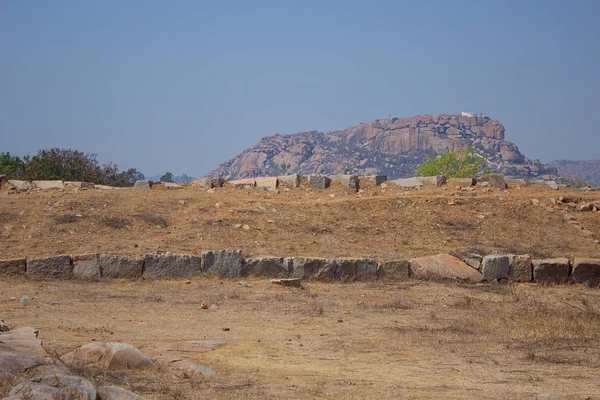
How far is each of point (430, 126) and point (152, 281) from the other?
16434cm

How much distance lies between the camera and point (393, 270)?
42.1 ft

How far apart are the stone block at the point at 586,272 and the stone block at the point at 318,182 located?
7.21 m

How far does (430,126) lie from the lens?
171250 millimetres

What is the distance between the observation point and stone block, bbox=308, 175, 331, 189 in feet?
60.2

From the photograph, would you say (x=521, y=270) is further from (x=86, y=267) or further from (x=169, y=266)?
(x=86, y=267)

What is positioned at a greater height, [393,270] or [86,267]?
[86,267]

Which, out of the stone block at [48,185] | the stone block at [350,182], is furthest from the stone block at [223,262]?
the stone block at [48,185]

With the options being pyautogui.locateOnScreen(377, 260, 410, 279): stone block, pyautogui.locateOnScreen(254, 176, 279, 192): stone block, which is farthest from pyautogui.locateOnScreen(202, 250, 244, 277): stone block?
pyautogui.locateOnScreen(254, 176, 279, 192): stone block

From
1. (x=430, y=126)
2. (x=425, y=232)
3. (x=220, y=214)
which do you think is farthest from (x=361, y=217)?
(x=430, y=126)

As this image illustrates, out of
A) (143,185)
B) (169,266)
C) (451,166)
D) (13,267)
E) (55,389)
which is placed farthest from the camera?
(451,166)

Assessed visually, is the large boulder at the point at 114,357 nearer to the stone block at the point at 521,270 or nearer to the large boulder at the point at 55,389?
the large boulder at the point at 55,389

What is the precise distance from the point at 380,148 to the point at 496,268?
511 feet

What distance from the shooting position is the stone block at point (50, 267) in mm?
11805

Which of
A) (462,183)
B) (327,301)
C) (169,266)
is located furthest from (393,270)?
(462,183)
